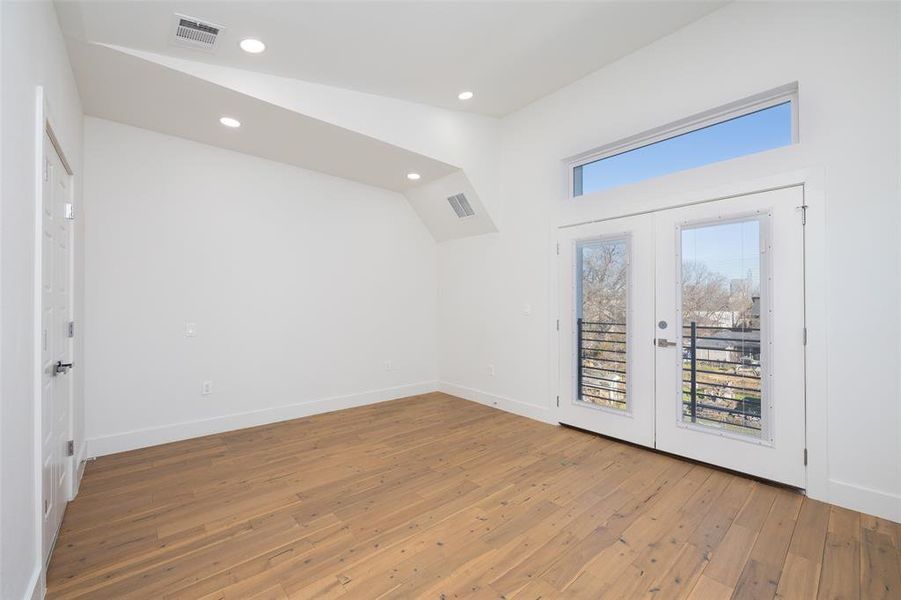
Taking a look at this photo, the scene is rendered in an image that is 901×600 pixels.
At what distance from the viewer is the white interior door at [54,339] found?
6.59 ft

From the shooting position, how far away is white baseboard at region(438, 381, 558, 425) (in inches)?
173

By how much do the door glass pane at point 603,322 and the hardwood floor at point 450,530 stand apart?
619 millimetres

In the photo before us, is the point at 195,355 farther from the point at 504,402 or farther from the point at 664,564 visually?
the point at 664,564

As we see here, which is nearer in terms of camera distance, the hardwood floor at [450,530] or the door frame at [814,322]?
the hardwood floor at [450,530]

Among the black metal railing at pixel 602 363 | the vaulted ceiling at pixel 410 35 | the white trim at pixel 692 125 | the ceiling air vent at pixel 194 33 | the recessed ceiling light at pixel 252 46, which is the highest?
the vaulted ceiling at pixel 410 35

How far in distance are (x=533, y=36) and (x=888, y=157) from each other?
2541 mm

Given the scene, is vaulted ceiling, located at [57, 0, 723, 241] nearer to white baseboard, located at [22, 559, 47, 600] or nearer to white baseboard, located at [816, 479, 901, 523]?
white baseboard, located at [22, 559, 47, 600]

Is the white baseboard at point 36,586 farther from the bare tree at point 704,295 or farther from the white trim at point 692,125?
the white trim at point 692,125

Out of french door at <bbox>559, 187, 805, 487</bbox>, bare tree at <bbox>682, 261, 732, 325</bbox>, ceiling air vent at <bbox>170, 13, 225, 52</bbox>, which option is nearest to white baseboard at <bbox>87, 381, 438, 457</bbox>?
french door at <bbox>559, 187, 805, 487</bbox>

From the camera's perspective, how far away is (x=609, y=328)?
387 cm

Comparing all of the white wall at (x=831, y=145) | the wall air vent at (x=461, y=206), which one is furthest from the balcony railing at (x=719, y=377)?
the wall air vent at (x=461, y=206)

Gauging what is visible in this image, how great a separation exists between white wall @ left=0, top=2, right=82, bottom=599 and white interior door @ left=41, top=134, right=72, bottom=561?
8.8 inches

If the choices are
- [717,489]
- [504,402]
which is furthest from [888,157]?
[504,402]

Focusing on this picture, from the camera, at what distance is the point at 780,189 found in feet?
9.35
